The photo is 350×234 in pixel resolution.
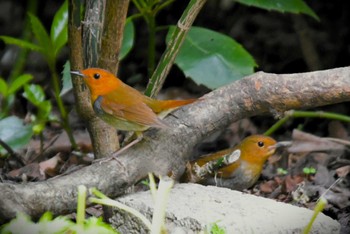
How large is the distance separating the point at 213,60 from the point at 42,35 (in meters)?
1.03

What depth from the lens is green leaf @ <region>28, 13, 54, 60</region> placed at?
15.1 ft

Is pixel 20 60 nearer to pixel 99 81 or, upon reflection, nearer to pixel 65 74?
pixel 65 74

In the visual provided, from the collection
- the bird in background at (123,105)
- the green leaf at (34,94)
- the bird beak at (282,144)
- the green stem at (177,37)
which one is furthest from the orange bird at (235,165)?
the green leaf at (34,94)

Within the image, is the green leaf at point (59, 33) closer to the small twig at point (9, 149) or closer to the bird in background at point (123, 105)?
the small twig at point (9, 149)

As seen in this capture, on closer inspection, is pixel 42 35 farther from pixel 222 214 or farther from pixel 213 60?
pixel 222 214

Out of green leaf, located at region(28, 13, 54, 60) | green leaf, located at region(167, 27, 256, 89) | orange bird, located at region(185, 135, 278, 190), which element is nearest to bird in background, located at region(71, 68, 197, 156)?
orange bird, located at region(185, 135, 278, 190)

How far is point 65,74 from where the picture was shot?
4.34 meters

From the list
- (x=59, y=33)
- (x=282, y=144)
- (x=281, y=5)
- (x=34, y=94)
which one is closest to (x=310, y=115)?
(x=282, y=144)

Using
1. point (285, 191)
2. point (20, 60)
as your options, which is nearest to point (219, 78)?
point (285, 191)

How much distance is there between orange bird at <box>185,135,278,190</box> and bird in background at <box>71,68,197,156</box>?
351 mm

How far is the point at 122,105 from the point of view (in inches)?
154

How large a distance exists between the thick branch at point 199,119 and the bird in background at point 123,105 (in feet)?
0.27

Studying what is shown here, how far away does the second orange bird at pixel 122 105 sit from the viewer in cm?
377

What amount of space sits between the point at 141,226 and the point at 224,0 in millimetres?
3719
